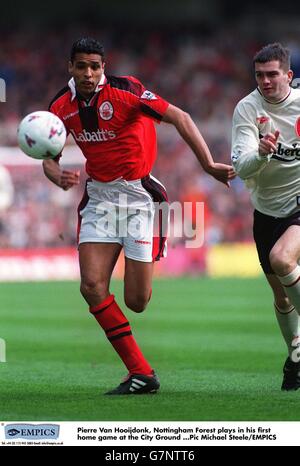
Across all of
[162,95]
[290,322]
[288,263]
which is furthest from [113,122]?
[162,95]

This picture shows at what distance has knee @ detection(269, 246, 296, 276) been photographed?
Result: 7.02 meters

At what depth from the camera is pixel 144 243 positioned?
756cm

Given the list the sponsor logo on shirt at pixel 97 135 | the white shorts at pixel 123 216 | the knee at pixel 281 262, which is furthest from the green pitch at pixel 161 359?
the sponsor logo on shirt at pixel 97 135

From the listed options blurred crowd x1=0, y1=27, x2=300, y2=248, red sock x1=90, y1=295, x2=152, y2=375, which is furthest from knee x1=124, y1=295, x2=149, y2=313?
blurred crowd x1=0, y1=27, x2=300, y2=248

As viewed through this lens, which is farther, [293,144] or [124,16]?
[124,16]

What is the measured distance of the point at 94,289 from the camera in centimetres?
738

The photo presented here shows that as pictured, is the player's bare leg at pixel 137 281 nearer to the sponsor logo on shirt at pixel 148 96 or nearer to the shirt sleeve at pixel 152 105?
the shirt sleeve at pixel 152 105

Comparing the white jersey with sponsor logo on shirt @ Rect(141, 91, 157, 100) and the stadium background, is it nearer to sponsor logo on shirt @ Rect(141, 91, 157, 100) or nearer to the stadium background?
sponsor logo on shirt @ Rect(141, 91, 157, 100)

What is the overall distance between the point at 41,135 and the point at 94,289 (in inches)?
47.6

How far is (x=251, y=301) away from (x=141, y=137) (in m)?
9.88

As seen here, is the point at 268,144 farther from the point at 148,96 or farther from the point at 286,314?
the point at 286,314
